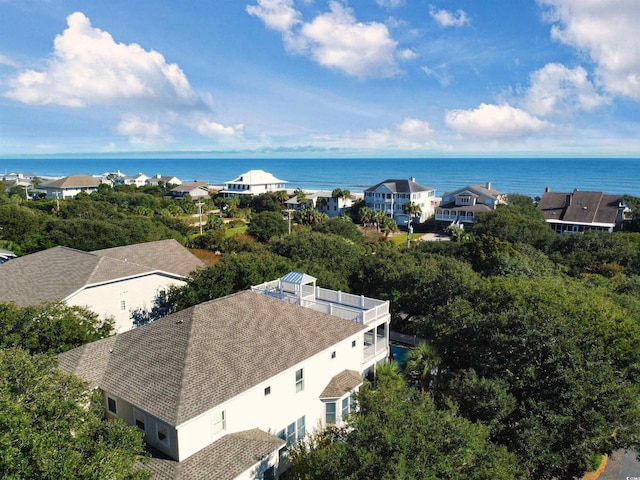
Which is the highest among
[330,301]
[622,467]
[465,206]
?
[330,301]

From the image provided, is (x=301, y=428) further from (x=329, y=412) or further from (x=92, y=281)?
(x=92, y=281)

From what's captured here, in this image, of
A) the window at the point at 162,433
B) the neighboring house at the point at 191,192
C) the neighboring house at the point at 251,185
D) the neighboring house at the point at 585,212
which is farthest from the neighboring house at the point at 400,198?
the window at the point at 162,433

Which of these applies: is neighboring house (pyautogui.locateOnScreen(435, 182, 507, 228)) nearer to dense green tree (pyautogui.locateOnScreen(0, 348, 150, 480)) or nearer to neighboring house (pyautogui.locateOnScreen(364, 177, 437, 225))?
neighboring house (pyautogui.locateOnScreen(364, 177, 437, 225))

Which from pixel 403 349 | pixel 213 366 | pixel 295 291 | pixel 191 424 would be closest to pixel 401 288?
pixel 403 349

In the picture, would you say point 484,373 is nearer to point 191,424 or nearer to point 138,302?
point 191,424

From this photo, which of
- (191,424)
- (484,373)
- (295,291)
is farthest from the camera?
(295,291)

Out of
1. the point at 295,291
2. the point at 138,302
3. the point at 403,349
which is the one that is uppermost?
the point at 295,291

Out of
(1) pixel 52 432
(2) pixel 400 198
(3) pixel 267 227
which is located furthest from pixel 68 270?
(2) pixel 400 198

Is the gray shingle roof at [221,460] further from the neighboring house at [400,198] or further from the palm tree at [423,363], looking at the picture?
the neighboring house at [400,198]
